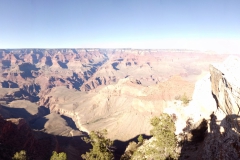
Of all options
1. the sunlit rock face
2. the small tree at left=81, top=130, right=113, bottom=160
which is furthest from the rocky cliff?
the small tree at left=81, top=130, right=113, bottom=160

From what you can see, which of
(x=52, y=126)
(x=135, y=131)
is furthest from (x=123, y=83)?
(x=135, y=131)

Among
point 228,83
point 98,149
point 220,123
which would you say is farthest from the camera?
point 98,149

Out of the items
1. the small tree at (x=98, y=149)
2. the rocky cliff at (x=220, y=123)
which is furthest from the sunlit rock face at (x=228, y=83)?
the small tree at (x=98, y=149)

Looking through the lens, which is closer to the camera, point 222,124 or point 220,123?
point 222,124

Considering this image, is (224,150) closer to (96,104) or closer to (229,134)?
(229,134)

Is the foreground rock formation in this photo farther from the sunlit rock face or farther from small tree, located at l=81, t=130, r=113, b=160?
small tree, located at l=81, t=130, r=113, b=160

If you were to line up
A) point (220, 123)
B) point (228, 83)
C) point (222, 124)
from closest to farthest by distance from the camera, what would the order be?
1. point (228, 83)
2. point (222, 124)
3. point (220, 123)

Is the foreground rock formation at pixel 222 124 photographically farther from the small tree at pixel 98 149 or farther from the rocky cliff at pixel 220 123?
the small tree at pixel 98 149

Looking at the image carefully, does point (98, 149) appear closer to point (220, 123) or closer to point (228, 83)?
point (220, 123)

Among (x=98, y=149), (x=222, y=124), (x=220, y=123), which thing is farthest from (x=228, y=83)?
(x=98, y=149)

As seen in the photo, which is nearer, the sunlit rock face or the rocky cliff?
the rocky cliff

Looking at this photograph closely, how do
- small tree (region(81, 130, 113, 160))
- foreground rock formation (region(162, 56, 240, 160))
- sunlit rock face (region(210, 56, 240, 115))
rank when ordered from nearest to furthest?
foreground rock formation (region(162, 56, 240, 160)) → sunlit rock face (region(210, 56, 240, 115)) → small tree (region(81, 130, 113, 160))
